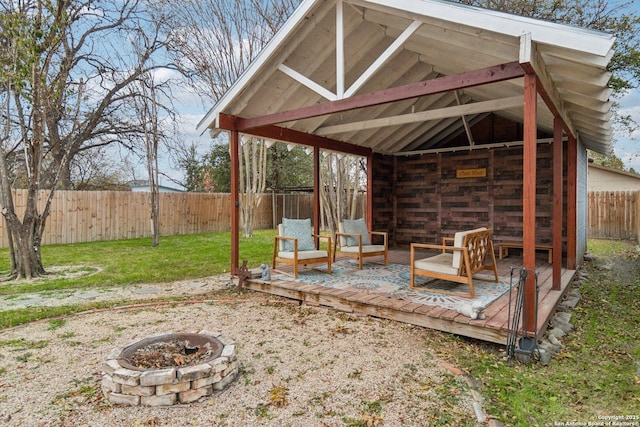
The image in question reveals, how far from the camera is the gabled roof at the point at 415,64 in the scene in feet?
10.2

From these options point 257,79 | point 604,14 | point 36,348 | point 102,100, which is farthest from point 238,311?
point 604,14

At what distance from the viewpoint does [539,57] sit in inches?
130

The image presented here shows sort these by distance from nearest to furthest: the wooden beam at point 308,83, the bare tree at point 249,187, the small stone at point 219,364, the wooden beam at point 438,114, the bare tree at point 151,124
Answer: the small stone at point 219,364
the wooden beam at point 308,83
the wooden beam at point 438,114
the bare tree at point 151,124
the bare tree at point 249,187

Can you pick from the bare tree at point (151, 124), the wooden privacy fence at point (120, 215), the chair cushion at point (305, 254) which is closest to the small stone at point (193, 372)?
the chair cushion at point (305, 254)

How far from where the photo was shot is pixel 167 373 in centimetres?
232

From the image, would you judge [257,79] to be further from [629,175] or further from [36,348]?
[629,175]

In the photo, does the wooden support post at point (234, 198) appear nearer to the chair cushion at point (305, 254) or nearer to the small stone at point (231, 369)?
the chair cushion at point (305, 254)

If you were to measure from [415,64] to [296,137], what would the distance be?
7.45 feet

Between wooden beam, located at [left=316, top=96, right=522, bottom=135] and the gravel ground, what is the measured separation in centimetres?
314

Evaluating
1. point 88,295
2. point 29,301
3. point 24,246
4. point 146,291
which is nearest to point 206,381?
point 146,291

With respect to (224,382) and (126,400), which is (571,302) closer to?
(224,382)

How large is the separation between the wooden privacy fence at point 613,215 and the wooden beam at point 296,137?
9.47 m

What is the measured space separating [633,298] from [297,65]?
5576mm

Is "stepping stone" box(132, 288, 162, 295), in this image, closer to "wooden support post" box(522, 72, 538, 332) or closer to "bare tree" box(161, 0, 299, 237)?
"wooden support post" box(522, 72, 538, 332)
